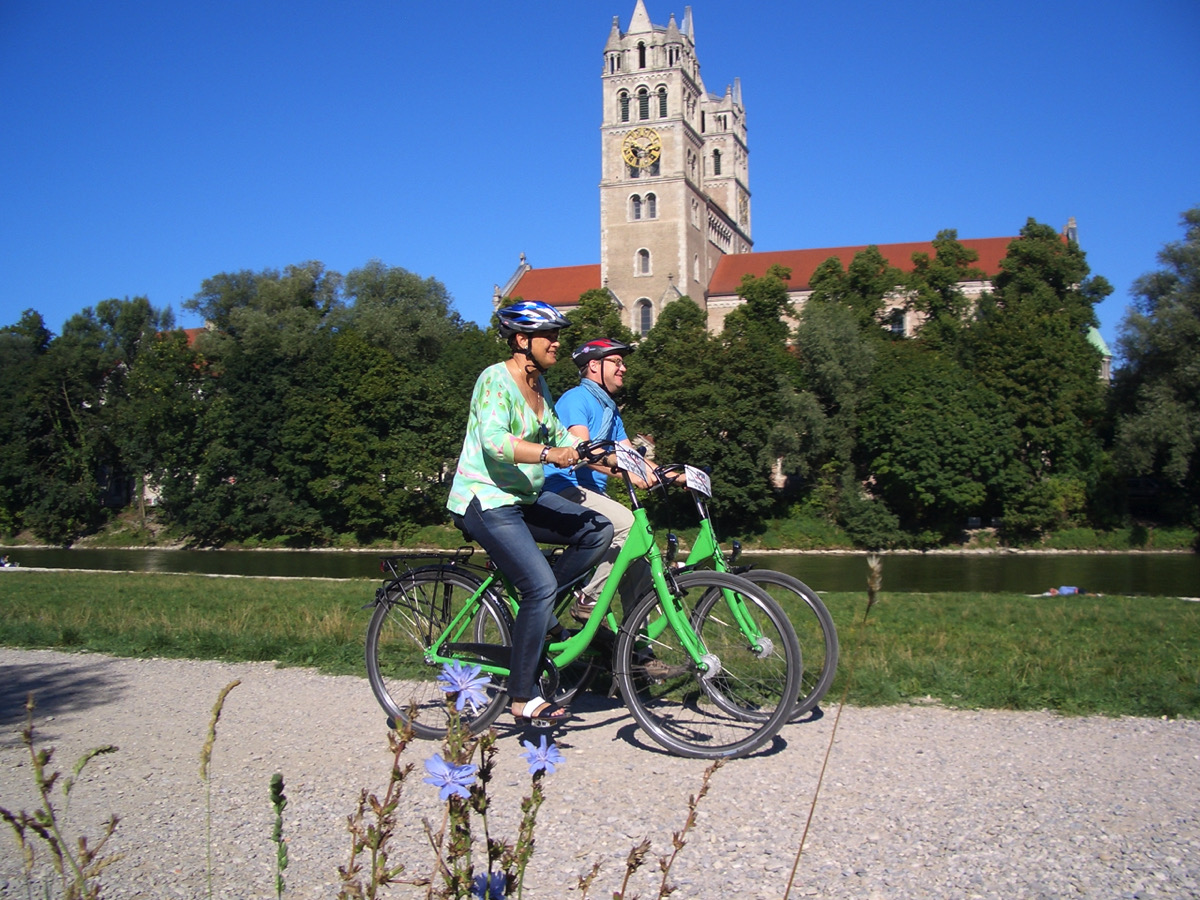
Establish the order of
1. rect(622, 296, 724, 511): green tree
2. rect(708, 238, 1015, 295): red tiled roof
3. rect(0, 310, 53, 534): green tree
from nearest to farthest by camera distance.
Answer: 1. rect(622, 296, 724, 511): green tree
2. rect(0, 310, 53, 534): green tree
3. rect(708, 238, 1015, 295): red tiled roof

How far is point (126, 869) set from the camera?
3162mm

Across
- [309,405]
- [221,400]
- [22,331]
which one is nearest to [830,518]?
[309,405]

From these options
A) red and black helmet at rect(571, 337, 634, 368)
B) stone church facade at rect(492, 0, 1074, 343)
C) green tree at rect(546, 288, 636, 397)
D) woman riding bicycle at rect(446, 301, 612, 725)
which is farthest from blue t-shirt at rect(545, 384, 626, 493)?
stone church facade at rect(492, 0, 1074, 343)

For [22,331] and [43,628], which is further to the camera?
[22,331]

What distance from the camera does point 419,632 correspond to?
16.9 ft

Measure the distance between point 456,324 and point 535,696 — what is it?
2115 inches

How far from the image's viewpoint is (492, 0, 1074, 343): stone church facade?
228ft

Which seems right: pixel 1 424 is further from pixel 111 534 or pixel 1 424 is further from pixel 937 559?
pixel 937 559

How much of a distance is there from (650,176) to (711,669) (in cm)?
6937

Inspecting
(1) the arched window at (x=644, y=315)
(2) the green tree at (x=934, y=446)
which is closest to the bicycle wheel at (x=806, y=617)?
(2) the green tree at (x=934, y=446)

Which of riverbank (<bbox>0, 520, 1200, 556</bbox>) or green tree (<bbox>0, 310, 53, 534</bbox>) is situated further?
green tree (<bbox>0, 310, 53, 534</bbox>)

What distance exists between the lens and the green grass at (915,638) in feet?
17.2

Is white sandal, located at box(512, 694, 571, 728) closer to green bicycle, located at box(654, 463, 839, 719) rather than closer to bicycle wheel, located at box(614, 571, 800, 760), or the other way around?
bicycle wheel, located at box(614, 571, 800, 760)

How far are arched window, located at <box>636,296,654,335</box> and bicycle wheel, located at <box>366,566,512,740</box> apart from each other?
64.2 meters
